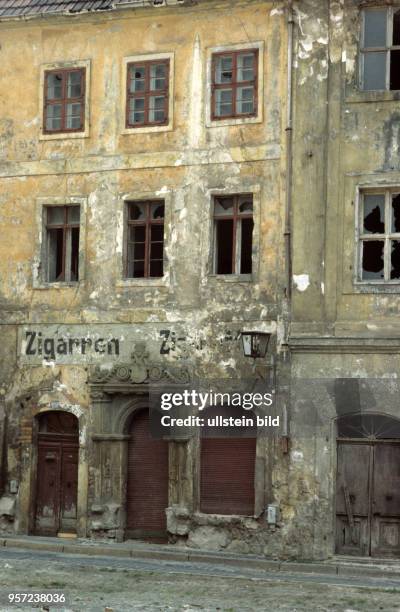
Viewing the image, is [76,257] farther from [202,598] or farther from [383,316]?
[202,598]

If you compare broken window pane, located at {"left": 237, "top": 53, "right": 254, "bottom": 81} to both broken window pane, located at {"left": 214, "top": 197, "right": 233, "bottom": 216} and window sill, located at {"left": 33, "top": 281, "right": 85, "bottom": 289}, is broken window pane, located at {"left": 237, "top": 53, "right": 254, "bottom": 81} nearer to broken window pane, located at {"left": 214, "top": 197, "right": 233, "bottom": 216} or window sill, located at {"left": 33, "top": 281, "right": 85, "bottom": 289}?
broken window pane, located at {"left": 214, "top": 197, "right": 233, "bottom": 216}

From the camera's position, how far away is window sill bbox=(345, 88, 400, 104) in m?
21.9

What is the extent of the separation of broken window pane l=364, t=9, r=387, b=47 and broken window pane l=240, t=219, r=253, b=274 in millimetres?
4093

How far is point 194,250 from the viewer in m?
23.4

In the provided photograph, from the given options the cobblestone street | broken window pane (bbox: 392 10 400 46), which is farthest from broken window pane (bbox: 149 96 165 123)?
the cobblestone street

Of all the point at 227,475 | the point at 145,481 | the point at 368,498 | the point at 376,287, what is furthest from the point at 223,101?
the point at 368,498

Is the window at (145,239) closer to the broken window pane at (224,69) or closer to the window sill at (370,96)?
Answer: the broken window pane at (224,69)

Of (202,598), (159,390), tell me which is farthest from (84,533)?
(202,598)

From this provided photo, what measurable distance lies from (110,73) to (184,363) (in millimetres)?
6192

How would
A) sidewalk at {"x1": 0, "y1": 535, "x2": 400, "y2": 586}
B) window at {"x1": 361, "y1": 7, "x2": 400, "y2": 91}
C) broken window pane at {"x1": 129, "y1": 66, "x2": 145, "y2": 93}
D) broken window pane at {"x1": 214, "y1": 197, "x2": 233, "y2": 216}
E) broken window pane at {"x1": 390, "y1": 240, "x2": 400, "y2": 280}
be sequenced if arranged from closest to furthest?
1. sidewalk at {"x1": 0, "y1": 535, "x2": 400, "y2": 586}
2. broken window pane at {"x1": 390, "y1": 240, "x2": 400, "y2": 280}
3. window at {"x1": 361, "y1": 7, "x2": 400, "y2": 91}
4. broken window pane at {"x1": 214, "y1": 197, "x2": 233, "y2": 216}
5. broken window pane at {"x1": 129, "y1": 66, "x2": 145, "y2": 93}

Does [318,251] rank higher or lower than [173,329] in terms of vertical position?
higher

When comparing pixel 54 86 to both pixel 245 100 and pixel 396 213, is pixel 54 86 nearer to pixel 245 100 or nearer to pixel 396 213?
pixel 245 100

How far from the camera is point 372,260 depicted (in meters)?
22.0

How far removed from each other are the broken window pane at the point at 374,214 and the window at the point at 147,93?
460 centimetres
